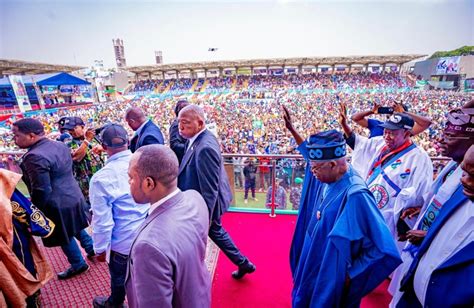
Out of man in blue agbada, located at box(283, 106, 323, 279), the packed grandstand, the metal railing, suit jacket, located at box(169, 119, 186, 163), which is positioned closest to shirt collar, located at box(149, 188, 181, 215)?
man in blue agbada, located at box(283, 106, 323, 279)

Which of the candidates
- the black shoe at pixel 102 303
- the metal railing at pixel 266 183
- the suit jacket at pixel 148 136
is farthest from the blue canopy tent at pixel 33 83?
the black shoe at pixel 102 303

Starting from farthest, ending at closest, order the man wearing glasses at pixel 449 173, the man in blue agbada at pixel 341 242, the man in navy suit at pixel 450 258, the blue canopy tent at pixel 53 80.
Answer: the blue canopy tent at pixel 53 80 → the man wearing glasses at pixel 449 173 → the man in blue agbada at pixel 341 242 → the man in navy suit at pixel 450 258

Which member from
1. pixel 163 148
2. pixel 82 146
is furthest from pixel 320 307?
pixel 82 146

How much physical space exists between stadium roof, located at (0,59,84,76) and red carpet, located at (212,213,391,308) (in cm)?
3355

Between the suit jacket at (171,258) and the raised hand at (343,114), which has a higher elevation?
the raised hand at (343,114)


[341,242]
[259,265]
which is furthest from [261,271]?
[341,242]

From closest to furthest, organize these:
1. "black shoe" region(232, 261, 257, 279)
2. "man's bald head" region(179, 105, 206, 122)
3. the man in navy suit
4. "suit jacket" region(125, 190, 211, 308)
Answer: "suit jacket" region(125, 190, 211, 308) < the man in navy suit < "man's bald head" region(179, 105, 206, 122) < "black shoe" region(232, 261, 257, 279)

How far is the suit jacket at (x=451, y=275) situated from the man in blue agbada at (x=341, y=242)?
0.27m

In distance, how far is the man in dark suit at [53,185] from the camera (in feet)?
7.67

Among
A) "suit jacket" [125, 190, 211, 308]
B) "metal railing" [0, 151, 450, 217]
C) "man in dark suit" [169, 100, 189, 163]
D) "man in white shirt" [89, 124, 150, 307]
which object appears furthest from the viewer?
"metal railing" [0, 151, 450, 217]

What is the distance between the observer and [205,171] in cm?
233

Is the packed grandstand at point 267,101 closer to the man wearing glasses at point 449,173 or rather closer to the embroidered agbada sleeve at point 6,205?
the man wearing glasses at point 449,173

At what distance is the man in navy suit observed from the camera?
4.09ft

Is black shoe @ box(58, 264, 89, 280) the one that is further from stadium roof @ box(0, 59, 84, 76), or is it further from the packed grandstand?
stadium roof @ box(0, 59, 84, 76)
